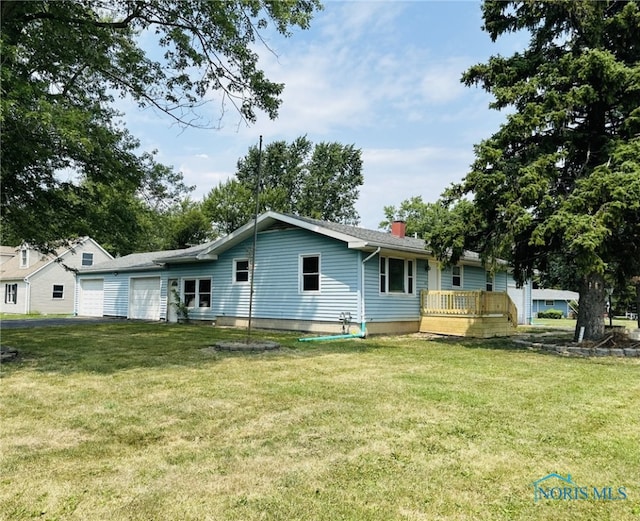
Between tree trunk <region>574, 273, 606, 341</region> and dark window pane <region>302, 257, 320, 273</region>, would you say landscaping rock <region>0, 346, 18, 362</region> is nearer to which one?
dark window pane <region>302, 257, 320, 273</region>

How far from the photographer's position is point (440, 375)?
23.8ft

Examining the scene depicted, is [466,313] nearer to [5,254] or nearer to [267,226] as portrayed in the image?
[267,226]

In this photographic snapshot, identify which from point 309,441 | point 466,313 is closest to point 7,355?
point 309,441

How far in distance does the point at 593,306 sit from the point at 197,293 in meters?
14.1

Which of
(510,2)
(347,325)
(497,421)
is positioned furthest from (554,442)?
(510,2)

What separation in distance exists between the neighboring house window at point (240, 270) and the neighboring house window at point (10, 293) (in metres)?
20.4

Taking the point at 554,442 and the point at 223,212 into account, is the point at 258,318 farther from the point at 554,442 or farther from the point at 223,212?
the point at 223,212

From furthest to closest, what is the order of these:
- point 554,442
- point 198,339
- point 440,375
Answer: point 198,339 < point 440,375 < point 554,442

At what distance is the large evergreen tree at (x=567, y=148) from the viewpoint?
9.73 metres

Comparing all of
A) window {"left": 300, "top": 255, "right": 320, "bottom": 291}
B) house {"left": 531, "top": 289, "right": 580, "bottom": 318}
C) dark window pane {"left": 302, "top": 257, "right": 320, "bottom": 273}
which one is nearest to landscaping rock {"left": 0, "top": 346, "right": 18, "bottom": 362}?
window {"left": 300, "top": 255, "right": 320, "bottom": 291}

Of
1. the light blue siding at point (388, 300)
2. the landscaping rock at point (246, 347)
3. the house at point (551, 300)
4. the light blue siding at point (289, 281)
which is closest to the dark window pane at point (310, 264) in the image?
the light blue siding at point (289, 281)

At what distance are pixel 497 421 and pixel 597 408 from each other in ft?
4.96

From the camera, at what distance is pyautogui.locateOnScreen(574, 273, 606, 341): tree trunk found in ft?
36.9

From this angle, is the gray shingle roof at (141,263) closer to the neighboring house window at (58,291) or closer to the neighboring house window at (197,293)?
the neighboring house window at (197,293)
